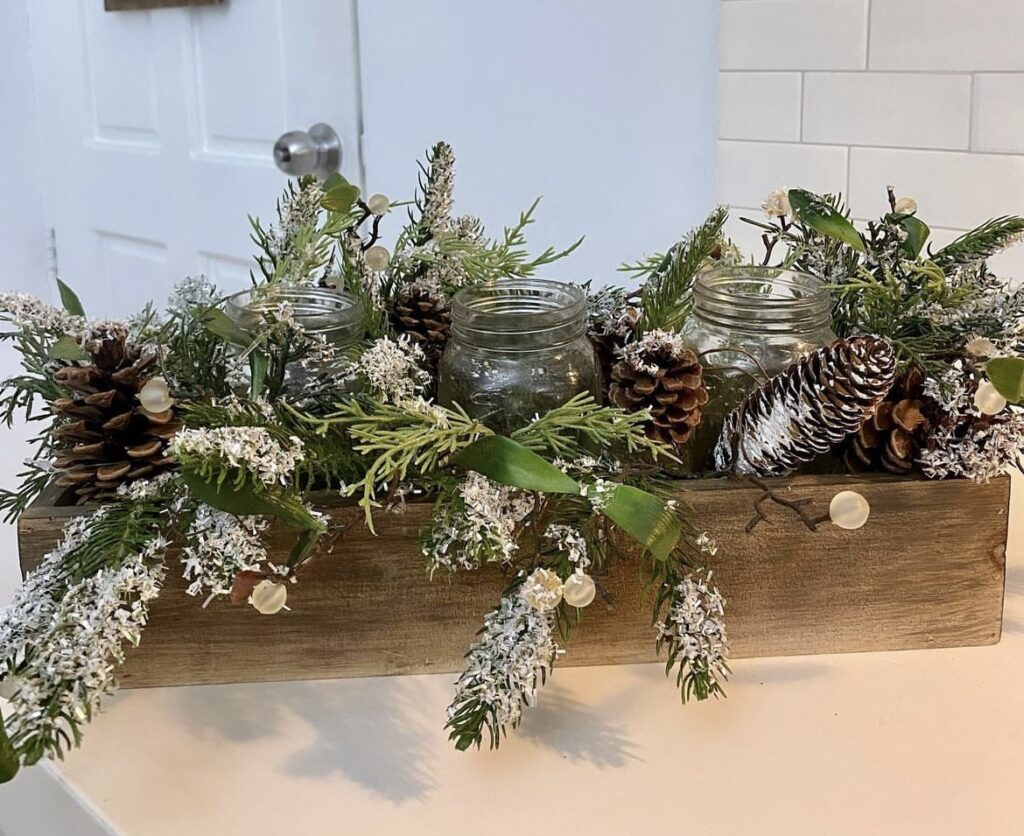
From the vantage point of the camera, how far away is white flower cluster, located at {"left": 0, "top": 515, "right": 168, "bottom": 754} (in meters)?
0.45

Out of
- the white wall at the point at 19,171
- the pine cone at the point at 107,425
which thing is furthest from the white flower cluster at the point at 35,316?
the white wall at the point at 19,171

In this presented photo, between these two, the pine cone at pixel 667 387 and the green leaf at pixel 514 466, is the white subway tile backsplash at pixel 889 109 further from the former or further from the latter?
the green leaf at pixel 514 466

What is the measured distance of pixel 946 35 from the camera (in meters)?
1.07

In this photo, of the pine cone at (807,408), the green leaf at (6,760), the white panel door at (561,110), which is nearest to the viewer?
the green leaf at (6,760)

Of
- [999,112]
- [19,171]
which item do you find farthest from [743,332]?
[19,171]

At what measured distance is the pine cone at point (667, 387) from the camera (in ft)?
1.95

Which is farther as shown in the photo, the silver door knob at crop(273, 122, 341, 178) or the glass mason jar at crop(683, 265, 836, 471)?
the silver door knob at crop(273, 122, 341, 178)

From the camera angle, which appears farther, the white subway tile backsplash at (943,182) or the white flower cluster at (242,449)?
the white subway tile backsplash at (943,182)

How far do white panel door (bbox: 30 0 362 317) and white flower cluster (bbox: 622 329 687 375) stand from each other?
1257 mm

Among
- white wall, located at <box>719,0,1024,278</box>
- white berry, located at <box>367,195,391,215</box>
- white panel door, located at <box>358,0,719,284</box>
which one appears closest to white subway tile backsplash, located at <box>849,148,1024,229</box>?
white wall, located at <box>719,0,1024,278</box>

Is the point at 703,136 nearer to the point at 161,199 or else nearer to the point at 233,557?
the point at 233,557

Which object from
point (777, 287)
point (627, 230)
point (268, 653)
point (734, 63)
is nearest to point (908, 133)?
point (734, 63)

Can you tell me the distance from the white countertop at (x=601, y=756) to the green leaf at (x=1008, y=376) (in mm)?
182

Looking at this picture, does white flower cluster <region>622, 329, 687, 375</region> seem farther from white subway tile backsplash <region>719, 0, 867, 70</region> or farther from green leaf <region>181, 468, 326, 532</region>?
white subway tile backsplash <region>719, 0, 867, 70</region>
